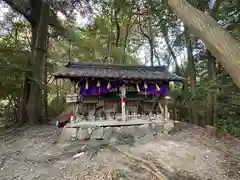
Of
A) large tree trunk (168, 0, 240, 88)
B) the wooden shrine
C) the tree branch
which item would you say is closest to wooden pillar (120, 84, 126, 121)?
the wooden shrine

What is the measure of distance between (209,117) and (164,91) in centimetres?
299

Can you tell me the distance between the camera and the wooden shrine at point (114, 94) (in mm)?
7335

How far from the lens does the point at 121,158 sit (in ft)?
18.0

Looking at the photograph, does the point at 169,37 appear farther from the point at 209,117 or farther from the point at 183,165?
the point at 183,165

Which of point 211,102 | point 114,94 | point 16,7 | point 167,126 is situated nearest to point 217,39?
point 167,126

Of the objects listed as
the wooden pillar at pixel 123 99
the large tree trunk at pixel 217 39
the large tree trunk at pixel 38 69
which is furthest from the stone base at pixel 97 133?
the large tree trunk at pixel 217 39

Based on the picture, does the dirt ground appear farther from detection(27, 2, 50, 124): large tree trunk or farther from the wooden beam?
detection(27, 2, 50, 124): large tree trunk

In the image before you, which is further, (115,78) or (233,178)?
(115,78)

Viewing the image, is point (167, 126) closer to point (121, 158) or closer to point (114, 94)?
point (114, 94)

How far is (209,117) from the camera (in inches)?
384

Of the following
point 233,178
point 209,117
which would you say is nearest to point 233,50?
point 233,178

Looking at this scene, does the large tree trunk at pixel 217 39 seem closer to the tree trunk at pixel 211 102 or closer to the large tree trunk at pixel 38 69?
the tree trunk at pixel 211 102

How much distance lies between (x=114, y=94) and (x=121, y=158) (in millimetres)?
3342

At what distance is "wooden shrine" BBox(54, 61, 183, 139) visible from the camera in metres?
7.33
